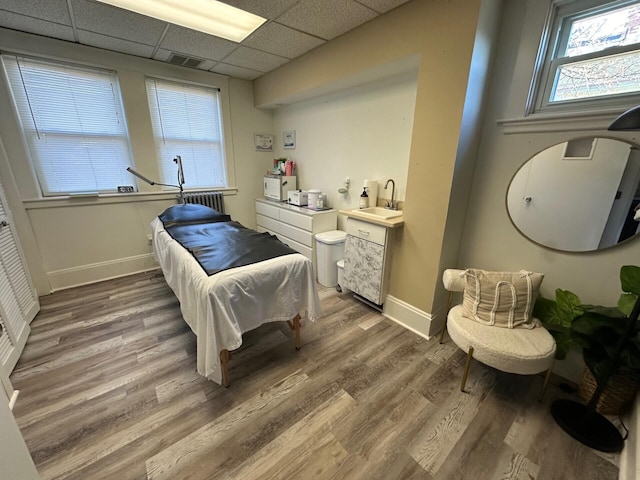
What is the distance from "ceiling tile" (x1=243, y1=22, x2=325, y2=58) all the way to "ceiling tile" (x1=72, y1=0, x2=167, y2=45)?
0.79 metres

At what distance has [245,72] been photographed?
11.1 feet

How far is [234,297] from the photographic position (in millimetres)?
1531

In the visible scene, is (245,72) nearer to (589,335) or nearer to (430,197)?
(430,197)

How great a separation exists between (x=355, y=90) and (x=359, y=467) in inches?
122

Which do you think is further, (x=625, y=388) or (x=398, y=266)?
(x=398, y=266)

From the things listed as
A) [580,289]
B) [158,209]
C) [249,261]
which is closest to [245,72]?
[158,209]

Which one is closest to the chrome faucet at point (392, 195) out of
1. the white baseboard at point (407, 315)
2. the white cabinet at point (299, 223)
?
the white cabinet at point (299, 223)

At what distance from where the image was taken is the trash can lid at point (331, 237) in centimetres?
282

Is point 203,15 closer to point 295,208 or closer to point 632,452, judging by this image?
point 295,208

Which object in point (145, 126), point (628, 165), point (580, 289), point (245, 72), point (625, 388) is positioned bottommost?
point (625, 388)

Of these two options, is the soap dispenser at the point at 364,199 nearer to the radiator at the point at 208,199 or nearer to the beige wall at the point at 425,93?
the beige wall at the point at 425,93

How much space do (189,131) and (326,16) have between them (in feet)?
7.44

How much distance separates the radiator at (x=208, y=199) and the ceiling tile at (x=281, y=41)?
1876 mm

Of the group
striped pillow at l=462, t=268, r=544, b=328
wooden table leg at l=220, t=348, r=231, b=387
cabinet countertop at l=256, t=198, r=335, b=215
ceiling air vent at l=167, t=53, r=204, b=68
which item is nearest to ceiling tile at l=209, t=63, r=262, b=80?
ceiling air vent at l=167, t=53, r=204, b=68
